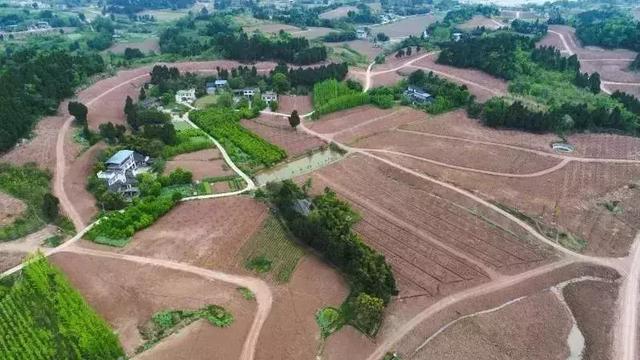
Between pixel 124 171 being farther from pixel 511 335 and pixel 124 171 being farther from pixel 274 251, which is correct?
pixel 511 335

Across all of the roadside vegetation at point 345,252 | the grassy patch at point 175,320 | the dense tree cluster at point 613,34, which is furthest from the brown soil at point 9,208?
the dense tree cluster at point 613,34

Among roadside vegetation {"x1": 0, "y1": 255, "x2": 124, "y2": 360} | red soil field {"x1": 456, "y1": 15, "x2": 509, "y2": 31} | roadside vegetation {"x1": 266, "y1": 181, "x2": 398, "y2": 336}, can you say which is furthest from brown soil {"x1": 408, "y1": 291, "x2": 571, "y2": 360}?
red soil field {"x1": 456, "y1": 15, "x2": 509, "y2": 31}

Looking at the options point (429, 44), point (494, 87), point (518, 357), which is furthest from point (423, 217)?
point (429, 44)

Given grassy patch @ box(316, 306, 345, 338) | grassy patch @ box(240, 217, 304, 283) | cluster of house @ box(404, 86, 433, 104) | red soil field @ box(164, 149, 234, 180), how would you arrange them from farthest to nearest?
cluster of house @ box(404, 86, 433, 104) → red soil field @ box(164, 149, 234, 180) → grassy patch @ box(240, 217, 304, 283) → grassy patch @ box(316, 306, 345, 338)

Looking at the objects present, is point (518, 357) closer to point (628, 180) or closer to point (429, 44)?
point (628, 180)

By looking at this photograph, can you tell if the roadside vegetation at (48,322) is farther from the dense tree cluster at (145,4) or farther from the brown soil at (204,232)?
the dense tree cluster at (145,4)

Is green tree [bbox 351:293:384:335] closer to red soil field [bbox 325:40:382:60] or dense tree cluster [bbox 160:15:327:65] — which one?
dense tree cluster [bbox 160:15:327:65]
